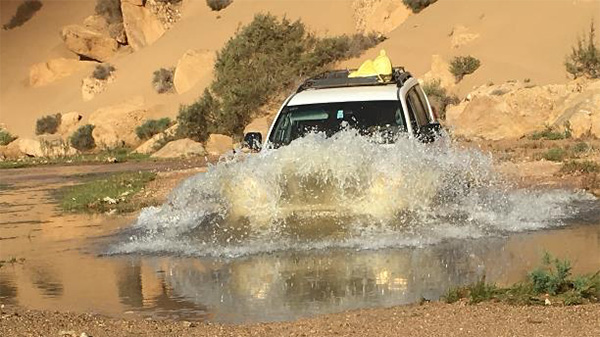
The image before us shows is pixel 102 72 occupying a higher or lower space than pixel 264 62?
higher

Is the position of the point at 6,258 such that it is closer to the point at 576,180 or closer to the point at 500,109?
the point at 576,180

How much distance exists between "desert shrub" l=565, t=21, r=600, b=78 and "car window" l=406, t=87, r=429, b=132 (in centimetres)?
1853

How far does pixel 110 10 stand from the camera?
6131 centimetres

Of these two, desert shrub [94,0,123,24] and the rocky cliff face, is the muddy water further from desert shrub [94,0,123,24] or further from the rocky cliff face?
desert shrub [94,0,123,24]

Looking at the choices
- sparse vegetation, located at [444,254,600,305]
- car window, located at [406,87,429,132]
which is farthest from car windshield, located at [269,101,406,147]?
sparse vegetation, located at [444,254,600,305]

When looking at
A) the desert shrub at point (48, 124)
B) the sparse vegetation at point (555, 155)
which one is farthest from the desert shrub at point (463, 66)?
the desert shrub at point (48, 124)

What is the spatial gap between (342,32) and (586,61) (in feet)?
51.1

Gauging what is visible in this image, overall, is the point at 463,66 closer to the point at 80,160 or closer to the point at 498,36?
the point at 498,36

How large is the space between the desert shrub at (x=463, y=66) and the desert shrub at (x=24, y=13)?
48.5 m

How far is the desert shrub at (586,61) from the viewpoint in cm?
3152

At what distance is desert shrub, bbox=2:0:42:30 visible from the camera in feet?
253

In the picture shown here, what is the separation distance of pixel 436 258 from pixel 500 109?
1806 cm

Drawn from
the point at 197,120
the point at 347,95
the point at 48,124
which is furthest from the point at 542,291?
the point at 48,124

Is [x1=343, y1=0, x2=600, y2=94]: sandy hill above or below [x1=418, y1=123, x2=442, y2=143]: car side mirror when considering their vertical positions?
above
